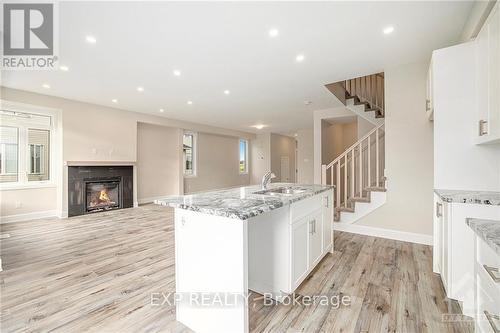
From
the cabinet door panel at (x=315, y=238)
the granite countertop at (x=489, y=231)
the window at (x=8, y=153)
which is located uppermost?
the window at (x=8, y=153)

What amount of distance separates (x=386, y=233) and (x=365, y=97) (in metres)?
3.21

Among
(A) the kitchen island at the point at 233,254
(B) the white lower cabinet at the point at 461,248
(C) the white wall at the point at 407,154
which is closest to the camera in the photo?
(A) the kitchen island at the point at 233,254

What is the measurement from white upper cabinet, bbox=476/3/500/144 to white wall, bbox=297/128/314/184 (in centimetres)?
744

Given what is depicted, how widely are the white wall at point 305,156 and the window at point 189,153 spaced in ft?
14.4

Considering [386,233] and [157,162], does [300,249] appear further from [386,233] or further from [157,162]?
[157,162]

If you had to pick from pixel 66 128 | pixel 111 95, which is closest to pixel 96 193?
pixel 66 128

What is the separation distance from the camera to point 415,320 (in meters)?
1.71

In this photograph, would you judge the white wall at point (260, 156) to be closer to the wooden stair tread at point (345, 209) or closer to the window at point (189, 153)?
the window at point (189, 153)

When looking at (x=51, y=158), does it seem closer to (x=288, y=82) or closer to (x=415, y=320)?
(x=288, y=82)

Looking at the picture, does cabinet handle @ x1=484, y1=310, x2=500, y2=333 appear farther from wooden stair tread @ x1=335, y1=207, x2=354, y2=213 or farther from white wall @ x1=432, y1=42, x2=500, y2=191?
wooden stair tread @ x1=335, y1=207, x2=354, y2=213

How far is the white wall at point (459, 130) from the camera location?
2.14 m

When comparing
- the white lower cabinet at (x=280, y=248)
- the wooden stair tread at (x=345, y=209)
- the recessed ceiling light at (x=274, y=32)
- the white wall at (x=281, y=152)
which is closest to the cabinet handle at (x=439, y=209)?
the white lower cabinet at (x=280, y=248)

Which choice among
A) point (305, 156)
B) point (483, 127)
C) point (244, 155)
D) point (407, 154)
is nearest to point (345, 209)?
point (407, 154)

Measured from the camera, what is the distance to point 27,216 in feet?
15.9
